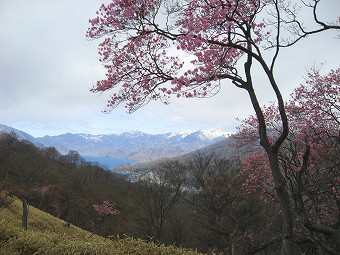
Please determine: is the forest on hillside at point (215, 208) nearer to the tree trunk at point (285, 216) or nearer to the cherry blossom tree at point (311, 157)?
the cherry blossom tree at point (311, 157)

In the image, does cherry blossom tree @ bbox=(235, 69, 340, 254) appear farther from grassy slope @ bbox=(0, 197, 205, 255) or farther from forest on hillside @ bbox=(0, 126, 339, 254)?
grassy slope @ bbox=(0, 197, 205, 255)

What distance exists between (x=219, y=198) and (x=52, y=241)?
19018 mm

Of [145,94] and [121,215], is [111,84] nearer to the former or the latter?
[145,94]

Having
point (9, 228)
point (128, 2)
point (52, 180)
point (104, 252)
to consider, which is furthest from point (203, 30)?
point (52, 180)

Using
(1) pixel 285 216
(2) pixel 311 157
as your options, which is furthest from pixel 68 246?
(2) pixel 311 157

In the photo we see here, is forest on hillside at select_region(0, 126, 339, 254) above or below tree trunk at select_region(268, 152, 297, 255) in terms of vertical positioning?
below

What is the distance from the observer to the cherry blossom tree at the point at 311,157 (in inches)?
401

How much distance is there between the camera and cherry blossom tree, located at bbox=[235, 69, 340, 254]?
10.2m

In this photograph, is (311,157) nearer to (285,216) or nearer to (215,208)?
(285,216)

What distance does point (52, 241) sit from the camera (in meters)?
4.98

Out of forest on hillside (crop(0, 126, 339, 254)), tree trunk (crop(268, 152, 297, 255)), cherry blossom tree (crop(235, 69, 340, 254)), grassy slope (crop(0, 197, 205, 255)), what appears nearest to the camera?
grassy slope (crop(0, 197, 205, 255))

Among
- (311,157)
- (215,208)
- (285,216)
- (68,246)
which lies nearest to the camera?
(68,246)

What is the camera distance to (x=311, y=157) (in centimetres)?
1212

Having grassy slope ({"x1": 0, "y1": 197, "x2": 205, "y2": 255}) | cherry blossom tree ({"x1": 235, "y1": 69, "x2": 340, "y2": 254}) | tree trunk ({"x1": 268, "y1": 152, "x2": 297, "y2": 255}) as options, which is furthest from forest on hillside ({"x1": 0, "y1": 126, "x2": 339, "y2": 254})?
grassy slope ({"x1": 0, "y1": 197, "x2": 205, "y2": 255})
